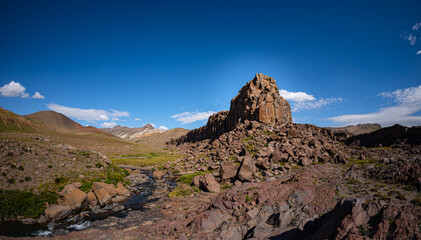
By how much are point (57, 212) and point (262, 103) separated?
2543 inches

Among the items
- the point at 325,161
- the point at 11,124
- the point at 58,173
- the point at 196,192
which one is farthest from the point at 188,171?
the point at 11,124

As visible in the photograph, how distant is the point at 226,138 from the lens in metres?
63.4

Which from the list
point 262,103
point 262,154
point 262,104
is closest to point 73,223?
point 262,154

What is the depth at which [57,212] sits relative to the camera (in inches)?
821

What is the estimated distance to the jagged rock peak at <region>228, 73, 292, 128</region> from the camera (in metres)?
68.9

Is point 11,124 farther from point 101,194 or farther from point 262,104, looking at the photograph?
point 262,104

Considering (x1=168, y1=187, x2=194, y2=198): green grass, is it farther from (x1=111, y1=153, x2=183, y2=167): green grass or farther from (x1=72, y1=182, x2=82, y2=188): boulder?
(x1=111, y1=153, x2=183, y2=167): green grass

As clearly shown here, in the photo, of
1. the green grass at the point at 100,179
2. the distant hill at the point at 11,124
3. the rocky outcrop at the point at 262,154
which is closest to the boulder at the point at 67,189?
the green grass at the point at 100,179

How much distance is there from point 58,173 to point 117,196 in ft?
31.8

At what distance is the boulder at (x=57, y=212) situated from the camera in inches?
807

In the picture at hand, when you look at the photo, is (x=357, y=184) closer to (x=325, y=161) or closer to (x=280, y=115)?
(x=325, y=161)

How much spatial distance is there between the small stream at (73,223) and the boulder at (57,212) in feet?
2.29

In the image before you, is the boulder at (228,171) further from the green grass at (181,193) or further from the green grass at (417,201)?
the green grass at (417,201)

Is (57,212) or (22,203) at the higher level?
(22,203)
